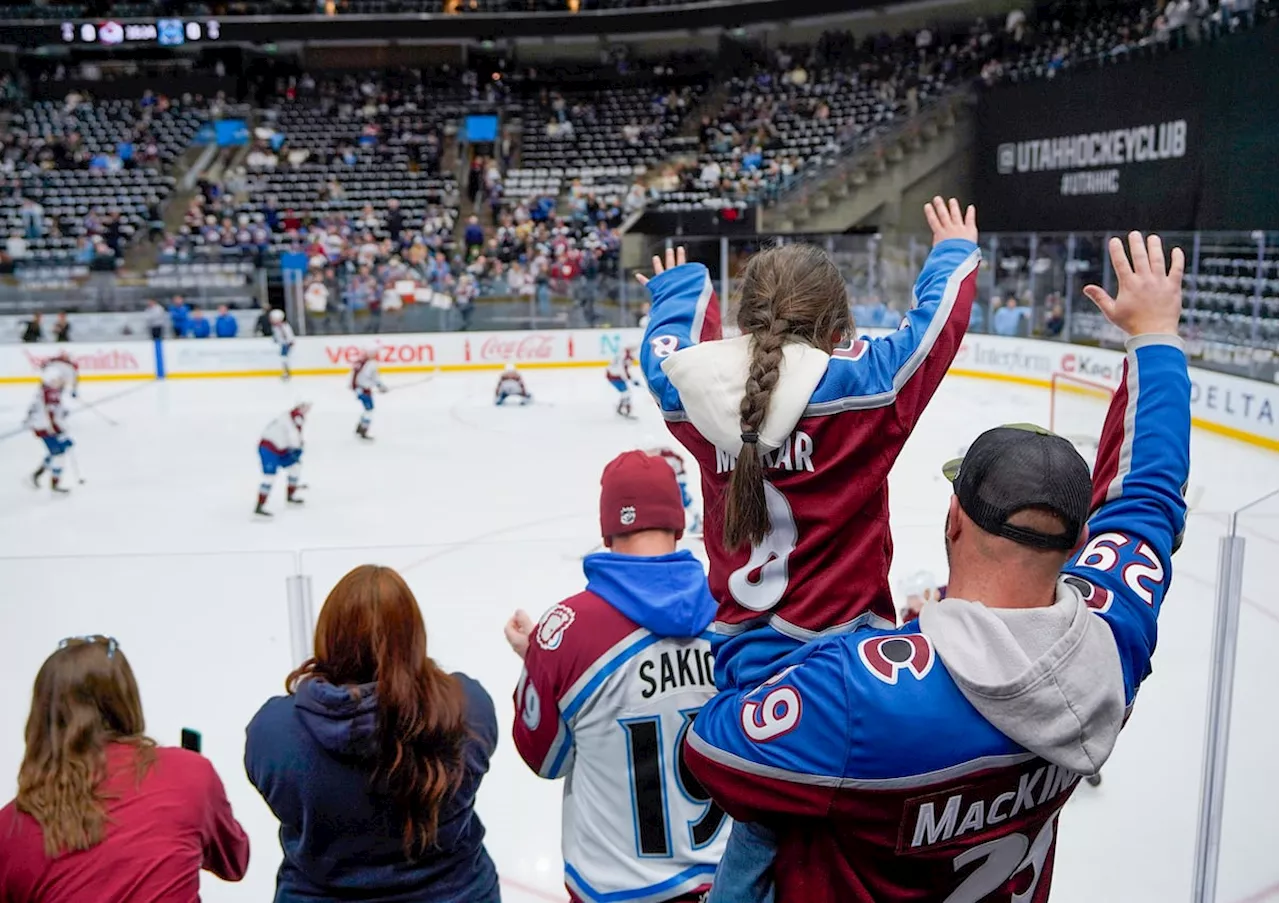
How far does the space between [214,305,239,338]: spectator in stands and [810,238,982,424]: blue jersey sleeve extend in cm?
1958

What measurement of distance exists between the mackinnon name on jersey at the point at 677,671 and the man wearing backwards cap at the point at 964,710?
28.9 inches

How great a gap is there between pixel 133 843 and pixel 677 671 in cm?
104

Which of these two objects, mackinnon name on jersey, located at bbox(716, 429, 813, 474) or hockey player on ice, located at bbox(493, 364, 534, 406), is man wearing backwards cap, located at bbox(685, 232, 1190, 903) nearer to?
mackinnon name on jersey, located at bbox(716, 429, 813, 474)

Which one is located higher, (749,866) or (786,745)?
(786,745)

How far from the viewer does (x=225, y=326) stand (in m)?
19.9

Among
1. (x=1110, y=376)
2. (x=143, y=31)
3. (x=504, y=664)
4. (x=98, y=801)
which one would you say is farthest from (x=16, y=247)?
(x=98, y=801)

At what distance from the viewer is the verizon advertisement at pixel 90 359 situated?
1880 centimetres

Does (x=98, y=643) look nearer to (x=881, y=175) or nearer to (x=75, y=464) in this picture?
(x=75, y=464)

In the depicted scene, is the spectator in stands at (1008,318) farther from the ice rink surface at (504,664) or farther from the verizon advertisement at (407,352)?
the ice rink surface at (504,664)

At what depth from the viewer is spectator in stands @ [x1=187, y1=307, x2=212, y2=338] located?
65.1 feet

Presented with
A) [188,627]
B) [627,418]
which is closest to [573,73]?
[627,418]

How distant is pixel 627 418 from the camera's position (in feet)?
48.5

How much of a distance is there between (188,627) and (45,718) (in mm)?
1925

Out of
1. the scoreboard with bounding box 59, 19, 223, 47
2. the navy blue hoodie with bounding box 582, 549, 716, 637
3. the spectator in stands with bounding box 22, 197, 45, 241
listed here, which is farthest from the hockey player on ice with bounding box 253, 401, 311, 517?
the scoreboard with bounding box 59, 19, 223, 47
